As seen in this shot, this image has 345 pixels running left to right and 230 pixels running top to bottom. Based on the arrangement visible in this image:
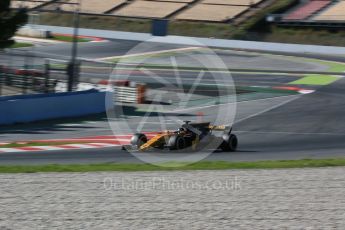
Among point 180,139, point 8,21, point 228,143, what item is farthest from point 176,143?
point 8,21

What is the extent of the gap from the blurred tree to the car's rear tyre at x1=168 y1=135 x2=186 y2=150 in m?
12.0

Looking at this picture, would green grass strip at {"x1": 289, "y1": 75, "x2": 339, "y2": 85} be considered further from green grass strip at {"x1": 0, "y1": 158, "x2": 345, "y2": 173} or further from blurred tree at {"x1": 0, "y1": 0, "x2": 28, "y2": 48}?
green grass strip at {"x1": 0, "y1": 158, "x2": 345, "y2": 173}

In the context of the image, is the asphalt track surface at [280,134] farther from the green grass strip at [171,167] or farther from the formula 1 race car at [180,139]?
the green grass strip at [171,167]

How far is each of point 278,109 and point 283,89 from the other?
693cm

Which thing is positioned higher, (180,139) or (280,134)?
(180,139)

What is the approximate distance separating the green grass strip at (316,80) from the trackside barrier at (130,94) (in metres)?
10.7

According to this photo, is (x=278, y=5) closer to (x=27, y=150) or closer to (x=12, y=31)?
(x=12, y=31)

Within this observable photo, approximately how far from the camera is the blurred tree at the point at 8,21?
26.5m

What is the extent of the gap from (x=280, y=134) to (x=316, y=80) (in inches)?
679

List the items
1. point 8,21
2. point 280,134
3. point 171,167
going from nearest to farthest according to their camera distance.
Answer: point 171,167 < point 280,134 < point 8,21

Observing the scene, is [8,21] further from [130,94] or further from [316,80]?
[316,80]

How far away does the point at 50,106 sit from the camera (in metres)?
25.0

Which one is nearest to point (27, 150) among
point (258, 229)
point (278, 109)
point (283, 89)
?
point (258, 229)

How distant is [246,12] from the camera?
6116 cm
